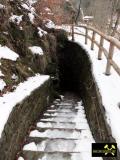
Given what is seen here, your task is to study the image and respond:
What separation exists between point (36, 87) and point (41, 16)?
20.6 feet

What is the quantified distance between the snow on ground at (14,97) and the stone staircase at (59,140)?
920 millimetres

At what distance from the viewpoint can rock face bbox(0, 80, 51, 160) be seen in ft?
15.9

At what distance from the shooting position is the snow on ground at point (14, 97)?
16.3ft

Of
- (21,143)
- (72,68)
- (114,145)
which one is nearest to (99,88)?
(21,143)

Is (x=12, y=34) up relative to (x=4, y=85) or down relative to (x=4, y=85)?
up

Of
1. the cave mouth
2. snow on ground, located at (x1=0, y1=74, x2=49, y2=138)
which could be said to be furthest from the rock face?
the cave mouth

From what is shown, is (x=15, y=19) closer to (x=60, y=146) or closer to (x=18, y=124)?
(x=18, y=124)

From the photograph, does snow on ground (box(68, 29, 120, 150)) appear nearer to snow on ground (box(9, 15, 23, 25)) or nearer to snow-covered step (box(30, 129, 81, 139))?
snow-covered step (box(30, 129, 81, 139))

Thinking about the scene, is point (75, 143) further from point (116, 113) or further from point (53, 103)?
point (53, 103)

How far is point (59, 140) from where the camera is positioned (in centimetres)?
629

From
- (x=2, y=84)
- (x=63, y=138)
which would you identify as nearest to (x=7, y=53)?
(x=2, y=84)

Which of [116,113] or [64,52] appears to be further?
[64,52]

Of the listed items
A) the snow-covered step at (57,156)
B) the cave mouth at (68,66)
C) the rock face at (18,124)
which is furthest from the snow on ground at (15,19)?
the cave mouth at (68,66)

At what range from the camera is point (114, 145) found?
4.20 m
